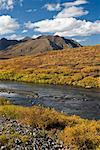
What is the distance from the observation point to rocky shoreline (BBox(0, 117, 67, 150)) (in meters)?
18.1

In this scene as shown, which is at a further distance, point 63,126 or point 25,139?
point 63,126

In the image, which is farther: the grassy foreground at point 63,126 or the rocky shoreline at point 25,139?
the grassy foreground at point 63,126

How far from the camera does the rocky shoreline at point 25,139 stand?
59.4ft

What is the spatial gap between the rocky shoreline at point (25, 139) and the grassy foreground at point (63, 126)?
0.44 metres

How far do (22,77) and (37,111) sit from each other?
6970 centimetres

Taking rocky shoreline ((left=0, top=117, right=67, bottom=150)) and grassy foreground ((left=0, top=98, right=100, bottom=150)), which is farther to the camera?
grassy foreground ((left=0, top=98, right=100, bottom=150))

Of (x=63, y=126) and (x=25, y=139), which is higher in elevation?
(x=25, y=139)

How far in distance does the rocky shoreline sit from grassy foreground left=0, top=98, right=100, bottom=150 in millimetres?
436

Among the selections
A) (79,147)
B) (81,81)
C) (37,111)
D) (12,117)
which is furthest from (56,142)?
(81,81)

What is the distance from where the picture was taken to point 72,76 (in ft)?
277

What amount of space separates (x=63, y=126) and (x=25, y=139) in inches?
249

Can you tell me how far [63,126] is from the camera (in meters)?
25.1

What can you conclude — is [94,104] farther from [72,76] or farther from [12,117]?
[72,76]

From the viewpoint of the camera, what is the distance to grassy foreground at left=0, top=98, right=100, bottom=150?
18781mm
